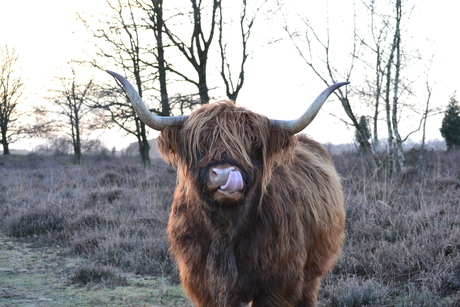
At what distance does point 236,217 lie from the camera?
2.88 meters

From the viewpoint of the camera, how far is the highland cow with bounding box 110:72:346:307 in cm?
285

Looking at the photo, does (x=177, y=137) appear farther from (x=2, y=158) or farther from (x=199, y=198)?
(x=2, y=158)

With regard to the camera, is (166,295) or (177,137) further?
(166,295)

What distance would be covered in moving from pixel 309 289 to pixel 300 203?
36.6 inches

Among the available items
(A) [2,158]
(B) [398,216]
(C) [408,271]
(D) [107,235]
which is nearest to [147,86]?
(D) [107,235]

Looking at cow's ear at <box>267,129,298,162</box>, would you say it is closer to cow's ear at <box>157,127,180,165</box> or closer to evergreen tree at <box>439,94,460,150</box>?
cow's ear at <box>157,127,180,165</box>

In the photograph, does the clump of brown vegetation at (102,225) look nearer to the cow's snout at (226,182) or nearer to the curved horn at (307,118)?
the curved horn at (307,118)

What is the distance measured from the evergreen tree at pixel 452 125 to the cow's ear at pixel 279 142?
2097 centimetres

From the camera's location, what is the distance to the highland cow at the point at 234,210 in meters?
2.85

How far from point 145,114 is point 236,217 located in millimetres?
934

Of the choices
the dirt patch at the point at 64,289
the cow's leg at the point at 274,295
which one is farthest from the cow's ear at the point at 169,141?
the dirt patch at the point at 64,289

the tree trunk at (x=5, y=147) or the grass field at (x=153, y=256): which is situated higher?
the tree trunk at (x=5, y=147)

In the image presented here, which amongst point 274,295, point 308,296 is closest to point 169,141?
point 274,295

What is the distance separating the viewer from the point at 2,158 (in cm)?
3206
